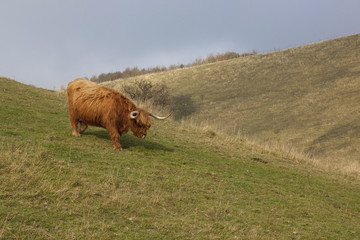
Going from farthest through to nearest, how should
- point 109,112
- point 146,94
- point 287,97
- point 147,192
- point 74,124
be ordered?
point 287,97
point 146,94
point 74,124
point 109,112
point 147,192

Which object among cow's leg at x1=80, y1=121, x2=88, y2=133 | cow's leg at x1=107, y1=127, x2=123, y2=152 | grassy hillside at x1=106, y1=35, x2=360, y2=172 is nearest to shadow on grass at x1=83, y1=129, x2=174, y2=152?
cow's leg at x1=80, y1=121, x2=88, y2=133

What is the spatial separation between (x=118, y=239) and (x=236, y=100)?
43954 millimetres

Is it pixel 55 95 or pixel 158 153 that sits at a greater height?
pixel 55 95

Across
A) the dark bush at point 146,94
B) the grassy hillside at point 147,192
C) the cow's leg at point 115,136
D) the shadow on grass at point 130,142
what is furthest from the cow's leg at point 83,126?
the dark bush at point 146,94

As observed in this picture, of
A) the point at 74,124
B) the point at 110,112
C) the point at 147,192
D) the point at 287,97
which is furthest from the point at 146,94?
the point at 147,192

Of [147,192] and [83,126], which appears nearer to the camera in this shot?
[147,192]

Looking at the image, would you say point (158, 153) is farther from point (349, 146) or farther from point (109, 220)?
point (349, 146)

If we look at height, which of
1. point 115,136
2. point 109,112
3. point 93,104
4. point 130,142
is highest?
point 93,104

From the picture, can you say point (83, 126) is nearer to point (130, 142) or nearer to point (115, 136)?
point (130, 142)

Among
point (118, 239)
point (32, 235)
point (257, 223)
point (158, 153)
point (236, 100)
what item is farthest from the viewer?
point (236, 100)

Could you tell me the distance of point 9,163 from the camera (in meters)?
8.59

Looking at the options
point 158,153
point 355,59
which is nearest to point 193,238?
point 158,153

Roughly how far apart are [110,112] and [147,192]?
397 cm

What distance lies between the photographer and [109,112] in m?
12.0
